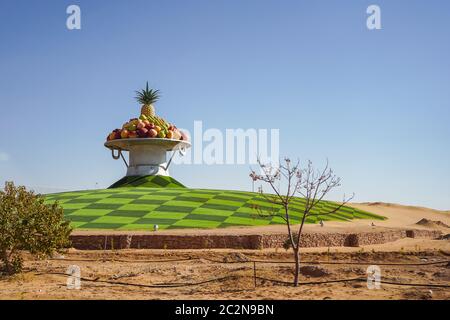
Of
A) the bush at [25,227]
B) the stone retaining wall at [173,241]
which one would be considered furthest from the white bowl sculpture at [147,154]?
the bush at [25,227]

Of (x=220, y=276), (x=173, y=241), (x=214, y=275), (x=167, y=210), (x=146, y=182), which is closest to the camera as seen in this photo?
(x=220, y=276)

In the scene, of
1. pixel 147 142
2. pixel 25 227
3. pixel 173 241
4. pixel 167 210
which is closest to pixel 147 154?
pixel 147 142

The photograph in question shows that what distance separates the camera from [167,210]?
44.3 meters

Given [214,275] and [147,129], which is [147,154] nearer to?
[147,129]

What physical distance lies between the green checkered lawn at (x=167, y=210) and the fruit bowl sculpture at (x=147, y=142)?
41.2 ft

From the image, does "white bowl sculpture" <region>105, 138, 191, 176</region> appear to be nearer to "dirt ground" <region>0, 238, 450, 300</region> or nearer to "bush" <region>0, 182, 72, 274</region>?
"dirt ground" <region>0, 238, 450, 300</region>

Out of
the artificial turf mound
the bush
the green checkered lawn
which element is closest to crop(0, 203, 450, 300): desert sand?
the bush

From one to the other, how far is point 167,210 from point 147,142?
25.1m

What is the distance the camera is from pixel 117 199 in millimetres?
49844

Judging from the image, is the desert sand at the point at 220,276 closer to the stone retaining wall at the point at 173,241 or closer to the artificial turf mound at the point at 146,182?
the stone retaining wall at the point at 173,241

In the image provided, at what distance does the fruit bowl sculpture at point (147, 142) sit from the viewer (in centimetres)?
6750

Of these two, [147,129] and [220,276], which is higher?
[147,129]
